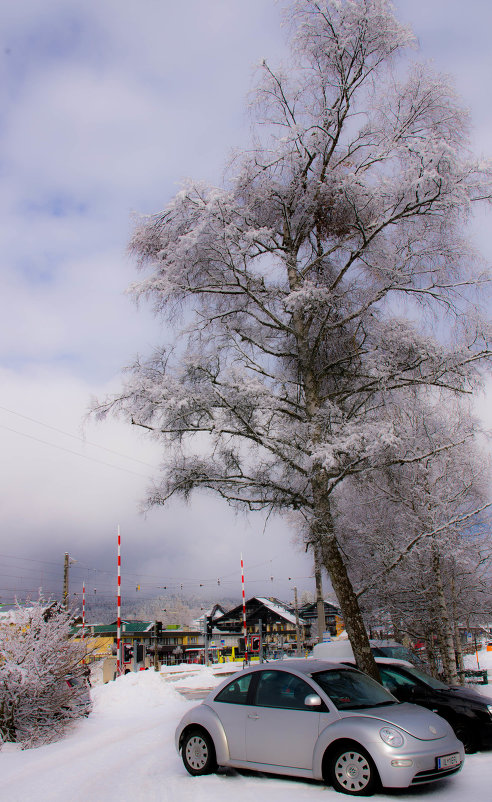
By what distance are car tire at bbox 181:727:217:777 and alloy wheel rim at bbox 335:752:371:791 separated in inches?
70.3

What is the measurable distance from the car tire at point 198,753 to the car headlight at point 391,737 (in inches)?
91.1

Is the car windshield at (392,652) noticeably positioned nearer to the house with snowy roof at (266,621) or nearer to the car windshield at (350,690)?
the car windshield at (350,690)

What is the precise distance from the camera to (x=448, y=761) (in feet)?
19.3

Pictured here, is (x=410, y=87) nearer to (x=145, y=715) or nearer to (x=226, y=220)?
(x=226, y=220)

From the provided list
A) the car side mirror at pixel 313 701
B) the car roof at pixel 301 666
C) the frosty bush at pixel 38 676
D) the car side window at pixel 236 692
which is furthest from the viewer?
the frosty bush at pixel 38 676

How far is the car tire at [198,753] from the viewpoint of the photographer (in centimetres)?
697

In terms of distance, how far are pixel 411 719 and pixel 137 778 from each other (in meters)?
3.32

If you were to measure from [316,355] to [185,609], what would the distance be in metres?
119

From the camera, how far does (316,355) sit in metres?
12.8

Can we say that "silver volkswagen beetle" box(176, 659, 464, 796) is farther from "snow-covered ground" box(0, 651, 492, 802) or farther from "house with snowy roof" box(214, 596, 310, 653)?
"house with snowy roof" box(214, 596, 310, 653)

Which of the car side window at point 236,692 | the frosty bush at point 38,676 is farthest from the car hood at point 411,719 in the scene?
the frosty bush at point 38,676

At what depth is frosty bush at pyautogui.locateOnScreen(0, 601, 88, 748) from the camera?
10.6 m

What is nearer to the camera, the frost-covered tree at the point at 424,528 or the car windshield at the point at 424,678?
the car windshield at the point at 424,678

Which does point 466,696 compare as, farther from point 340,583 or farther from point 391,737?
point 391,737
